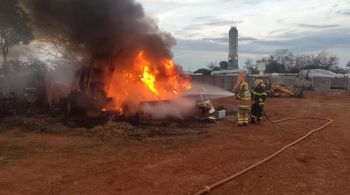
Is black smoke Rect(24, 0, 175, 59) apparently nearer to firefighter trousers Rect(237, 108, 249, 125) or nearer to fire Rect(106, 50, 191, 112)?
fire Rect(106, 50, 191, 112)

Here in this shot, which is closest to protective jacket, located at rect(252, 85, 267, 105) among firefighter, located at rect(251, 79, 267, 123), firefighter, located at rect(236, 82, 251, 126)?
firefighter, located at rect(251, 79, 267, 123)

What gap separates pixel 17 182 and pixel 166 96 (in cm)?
963

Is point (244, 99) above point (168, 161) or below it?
above

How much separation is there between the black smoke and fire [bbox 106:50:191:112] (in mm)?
399

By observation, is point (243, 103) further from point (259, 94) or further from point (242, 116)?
point (259, 94)

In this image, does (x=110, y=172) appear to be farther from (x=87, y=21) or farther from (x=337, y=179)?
(x=87, y=21)

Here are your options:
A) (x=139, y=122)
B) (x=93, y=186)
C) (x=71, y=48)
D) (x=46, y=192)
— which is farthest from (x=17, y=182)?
(x=71, y=48)

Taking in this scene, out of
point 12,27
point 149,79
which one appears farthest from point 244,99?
point 12,27

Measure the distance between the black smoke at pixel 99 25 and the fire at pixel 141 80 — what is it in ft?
1.31

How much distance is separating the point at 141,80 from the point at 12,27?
9.76 m

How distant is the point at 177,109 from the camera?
52.0 feet

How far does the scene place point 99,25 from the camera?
15539 millimetres

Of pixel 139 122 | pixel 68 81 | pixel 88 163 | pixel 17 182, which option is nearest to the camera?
pixel 17 182

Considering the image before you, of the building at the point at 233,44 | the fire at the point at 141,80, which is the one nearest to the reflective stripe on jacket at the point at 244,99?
the fire at the point at 141,80
